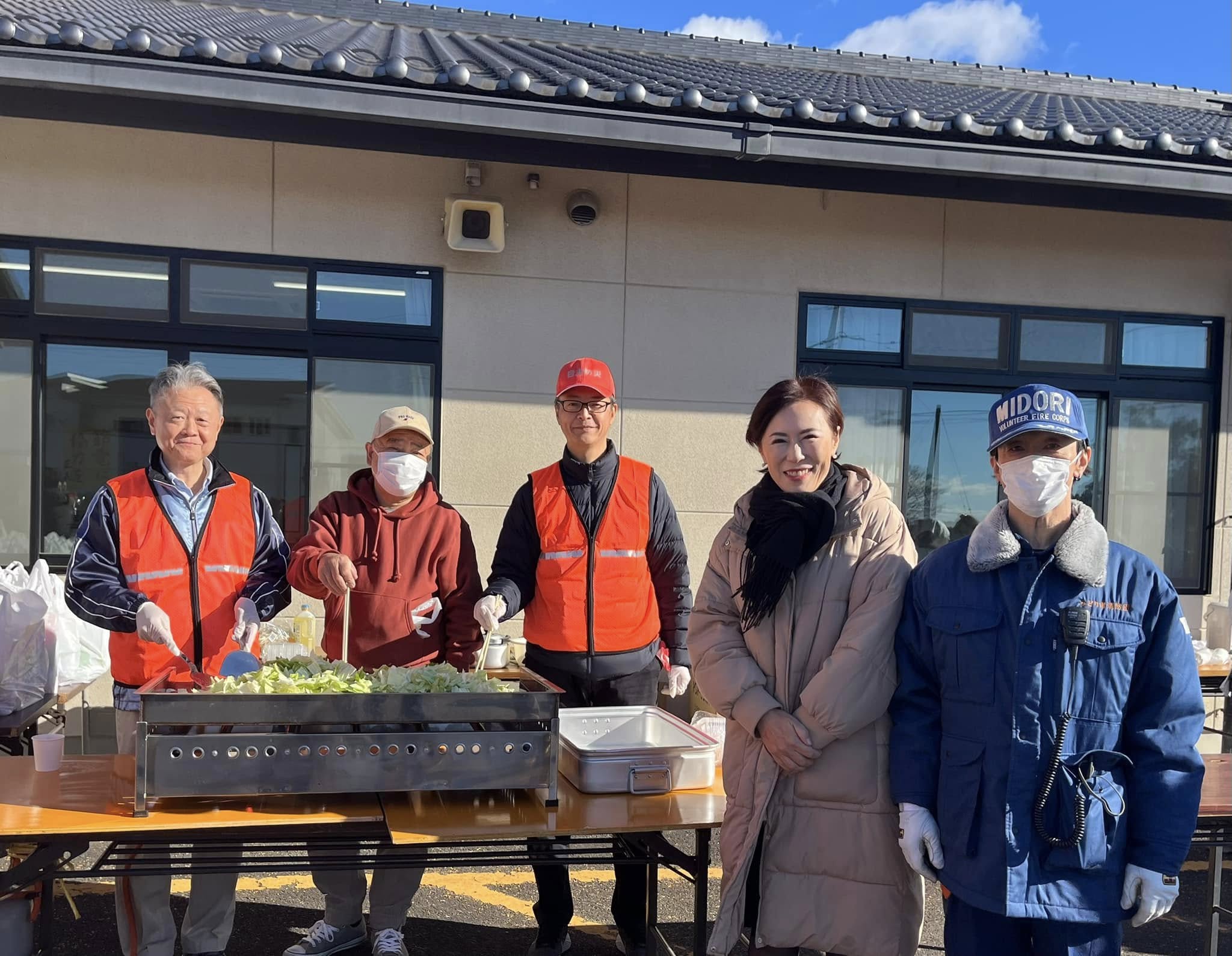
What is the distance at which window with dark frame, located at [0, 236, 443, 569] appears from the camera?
5.39 metres

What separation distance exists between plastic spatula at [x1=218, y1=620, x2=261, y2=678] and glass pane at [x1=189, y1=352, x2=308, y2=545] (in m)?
2.89

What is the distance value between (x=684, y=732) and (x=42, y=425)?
4256 millimetres

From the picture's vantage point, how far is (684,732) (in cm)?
318

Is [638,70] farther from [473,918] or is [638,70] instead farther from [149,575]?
[473,918]

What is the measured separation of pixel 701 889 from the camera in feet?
9.37

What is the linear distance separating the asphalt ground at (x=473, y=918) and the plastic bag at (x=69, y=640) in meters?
0.96

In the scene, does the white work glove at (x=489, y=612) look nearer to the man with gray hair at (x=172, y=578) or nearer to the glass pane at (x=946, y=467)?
A: the man with gray hair at (x=172, y=578)

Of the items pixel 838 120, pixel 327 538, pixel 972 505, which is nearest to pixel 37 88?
pixel 327 538

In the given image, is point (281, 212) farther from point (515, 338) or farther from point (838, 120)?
point (838, 120)

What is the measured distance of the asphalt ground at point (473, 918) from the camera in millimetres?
3682

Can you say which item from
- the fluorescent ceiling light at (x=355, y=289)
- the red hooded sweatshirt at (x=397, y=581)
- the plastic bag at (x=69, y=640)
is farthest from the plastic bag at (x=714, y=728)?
the fluorescent ceiling light at (x=355, y=289)

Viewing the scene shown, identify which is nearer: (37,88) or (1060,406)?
(1060,406)

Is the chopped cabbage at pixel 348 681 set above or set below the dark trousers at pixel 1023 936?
above

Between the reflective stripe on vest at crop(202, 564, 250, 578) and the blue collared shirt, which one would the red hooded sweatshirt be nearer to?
the reflective stripe on vest at crop(202, 564, 250, 578)
